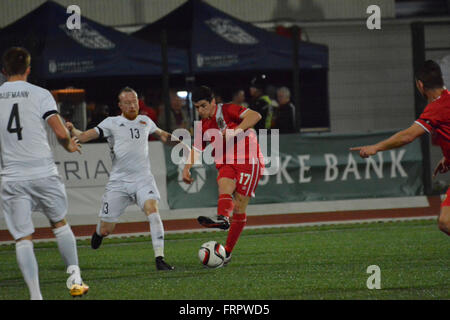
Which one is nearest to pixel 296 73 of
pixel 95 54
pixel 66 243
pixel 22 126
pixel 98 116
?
pixel 98 116

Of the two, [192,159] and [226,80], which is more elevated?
[226,80]

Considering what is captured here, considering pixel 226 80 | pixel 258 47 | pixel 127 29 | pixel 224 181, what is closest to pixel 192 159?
pixel 224 181

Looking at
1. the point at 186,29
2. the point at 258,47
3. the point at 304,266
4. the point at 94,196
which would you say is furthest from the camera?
the point at 186,29

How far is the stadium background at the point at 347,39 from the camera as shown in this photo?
23688mm

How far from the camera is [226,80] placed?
2252 cm

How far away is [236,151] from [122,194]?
1.53 m

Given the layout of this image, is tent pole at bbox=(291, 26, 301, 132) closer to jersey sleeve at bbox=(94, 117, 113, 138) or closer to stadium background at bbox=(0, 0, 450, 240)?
stadium background at bbox=(0, 0, 450, 240)

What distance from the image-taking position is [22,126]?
699 centimetres

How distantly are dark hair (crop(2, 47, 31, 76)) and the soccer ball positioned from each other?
3.39 meters

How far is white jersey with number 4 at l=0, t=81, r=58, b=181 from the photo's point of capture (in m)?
6.98

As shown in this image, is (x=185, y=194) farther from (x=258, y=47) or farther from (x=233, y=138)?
(x=233, y=138)

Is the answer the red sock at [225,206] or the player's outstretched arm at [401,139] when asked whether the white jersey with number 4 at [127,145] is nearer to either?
the red sock at [225,206]

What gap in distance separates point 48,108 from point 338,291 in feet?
9.95

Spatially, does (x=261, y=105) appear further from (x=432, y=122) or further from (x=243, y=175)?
(x=432, y=122)
